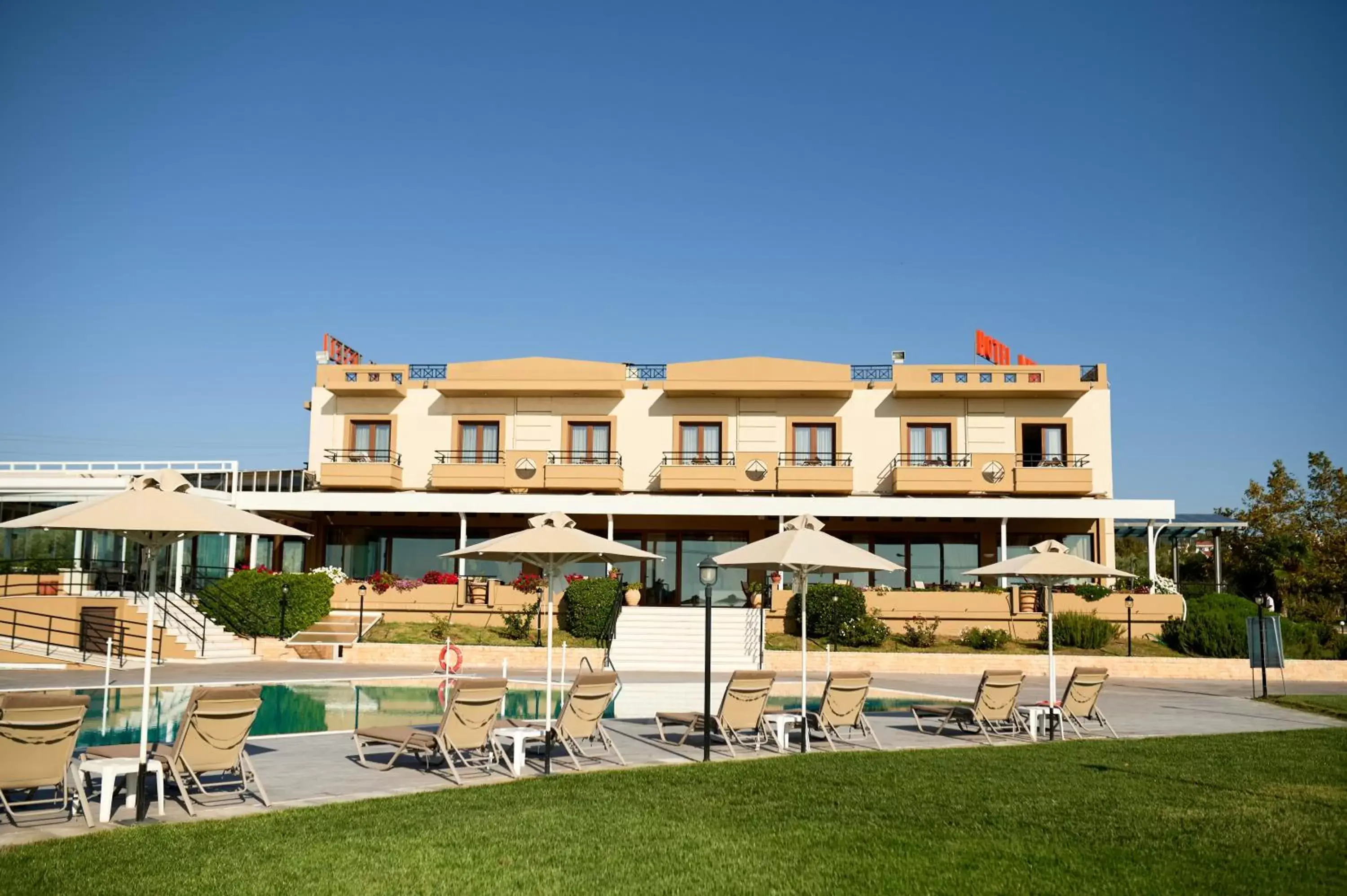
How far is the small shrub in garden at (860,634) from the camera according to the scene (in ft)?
86.8

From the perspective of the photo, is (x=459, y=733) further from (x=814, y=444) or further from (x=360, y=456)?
(x=360, y=456)

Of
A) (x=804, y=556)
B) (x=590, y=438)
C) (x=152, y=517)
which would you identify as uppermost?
(x=590, y=438)

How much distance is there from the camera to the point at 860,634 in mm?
26531

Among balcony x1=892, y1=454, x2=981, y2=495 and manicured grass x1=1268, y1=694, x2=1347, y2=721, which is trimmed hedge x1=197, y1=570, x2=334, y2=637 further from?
A: manicured grass x1=1268, y1=694, x2=1347, y2=721

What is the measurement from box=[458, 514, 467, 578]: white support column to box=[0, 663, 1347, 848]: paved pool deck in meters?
6.78

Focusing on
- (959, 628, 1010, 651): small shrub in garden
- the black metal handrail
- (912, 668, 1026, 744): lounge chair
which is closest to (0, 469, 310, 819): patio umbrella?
(912, 668, 1026, 744): lounge chair

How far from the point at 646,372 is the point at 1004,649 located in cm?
1445

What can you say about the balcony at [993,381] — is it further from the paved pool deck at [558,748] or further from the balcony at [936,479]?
the paved pool deck at [558,748]

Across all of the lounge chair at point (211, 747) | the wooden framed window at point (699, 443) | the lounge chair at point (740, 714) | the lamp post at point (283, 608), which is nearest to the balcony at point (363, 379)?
the wooden framed window at point (699, 443)

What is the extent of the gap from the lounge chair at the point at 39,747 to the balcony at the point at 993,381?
1116 inches

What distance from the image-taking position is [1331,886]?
6.61 m

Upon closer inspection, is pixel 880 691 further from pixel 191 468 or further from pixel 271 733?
pixel 191 468

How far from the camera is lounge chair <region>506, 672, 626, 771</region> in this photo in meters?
11.5

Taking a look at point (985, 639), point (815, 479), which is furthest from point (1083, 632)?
point (815, 479)
